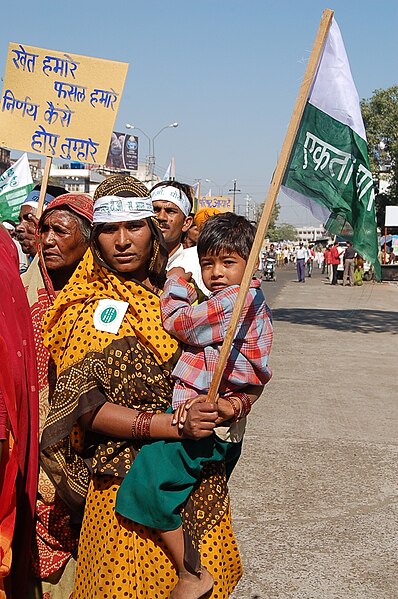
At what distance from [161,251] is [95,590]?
103 centimetres

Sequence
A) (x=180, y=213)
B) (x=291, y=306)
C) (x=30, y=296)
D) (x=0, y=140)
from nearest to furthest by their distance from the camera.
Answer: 1. (x=30, y=296)
2. (x=180, y=213)
3. (x=0, y=140)
4. (x=291, y=306)

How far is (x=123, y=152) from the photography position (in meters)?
82.2

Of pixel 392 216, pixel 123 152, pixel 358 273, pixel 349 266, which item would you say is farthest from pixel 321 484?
pixel 123 152

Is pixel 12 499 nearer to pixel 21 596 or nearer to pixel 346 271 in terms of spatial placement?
pixel 21 596

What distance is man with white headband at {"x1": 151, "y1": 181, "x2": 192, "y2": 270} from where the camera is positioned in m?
4.47

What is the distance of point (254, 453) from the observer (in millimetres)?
6473

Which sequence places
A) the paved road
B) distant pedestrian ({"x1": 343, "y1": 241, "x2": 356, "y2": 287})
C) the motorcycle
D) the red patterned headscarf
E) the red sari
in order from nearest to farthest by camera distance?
the red sari < the red patterned headscarf < the paved road < distant pedestrian ({"x1": 343, "y1": 241, "x2": 356, "y2": 287}) < the motorcycle

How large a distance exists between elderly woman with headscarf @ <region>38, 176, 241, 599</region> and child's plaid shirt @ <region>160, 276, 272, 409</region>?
55 millimetres

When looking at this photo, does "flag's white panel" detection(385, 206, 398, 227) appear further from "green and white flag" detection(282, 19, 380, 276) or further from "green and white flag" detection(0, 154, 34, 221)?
"green and white flag" detection(282, 19, 380, 276)

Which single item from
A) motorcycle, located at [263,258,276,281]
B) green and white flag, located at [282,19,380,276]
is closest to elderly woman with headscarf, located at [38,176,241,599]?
green and white flag, located at [282,19,380,276]

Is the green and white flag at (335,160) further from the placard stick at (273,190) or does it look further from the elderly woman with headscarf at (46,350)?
the elderly woman with headscarf at (46,350)

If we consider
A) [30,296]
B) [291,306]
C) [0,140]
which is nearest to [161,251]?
[30,296]

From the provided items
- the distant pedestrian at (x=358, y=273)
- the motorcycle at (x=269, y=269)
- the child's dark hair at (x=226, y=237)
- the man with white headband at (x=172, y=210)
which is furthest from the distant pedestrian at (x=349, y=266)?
the child's dark hair at (x=226, y=237)

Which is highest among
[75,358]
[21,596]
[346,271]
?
[75,358]
